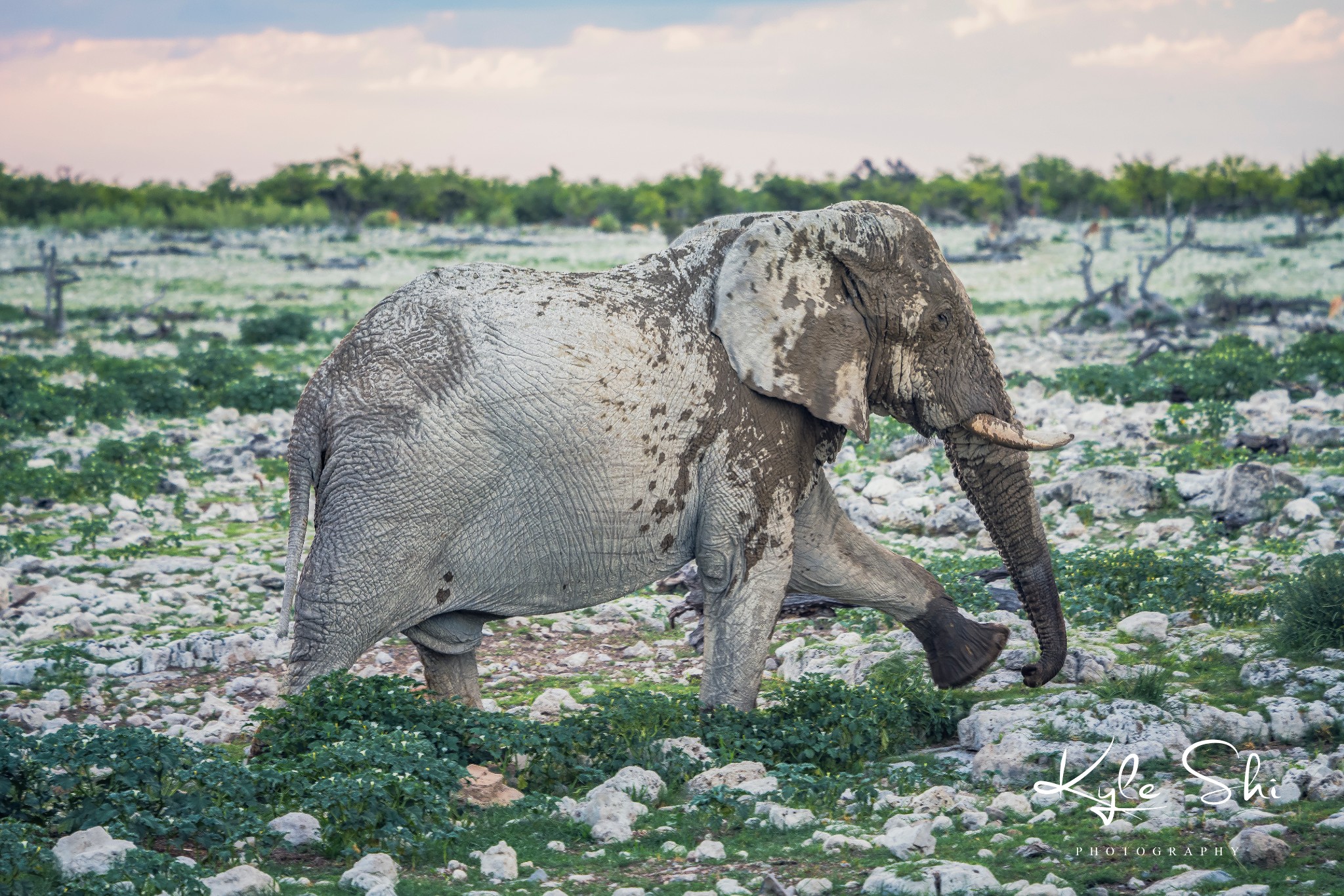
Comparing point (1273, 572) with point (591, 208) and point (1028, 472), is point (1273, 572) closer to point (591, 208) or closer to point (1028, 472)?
point (1028, 472)

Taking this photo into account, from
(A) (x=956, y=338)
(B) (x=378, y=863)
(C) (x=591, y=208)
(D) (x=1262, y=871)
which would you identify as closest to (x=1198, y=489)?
(A) (x=956, y=338)

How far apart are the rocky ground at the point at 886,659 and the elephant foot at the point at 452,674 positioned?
1.65 feet

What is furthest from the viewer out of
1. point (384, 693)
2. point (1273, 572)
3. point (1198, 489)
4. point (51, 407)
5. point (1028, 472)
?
point (51, 407)

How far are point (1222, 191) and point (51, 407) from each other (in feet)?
157

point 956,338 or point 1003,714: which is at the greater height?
point 956,338

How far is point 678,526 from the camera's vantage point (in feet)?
20.0

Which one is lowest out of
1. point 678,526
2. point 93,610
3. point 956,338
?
point 93,610

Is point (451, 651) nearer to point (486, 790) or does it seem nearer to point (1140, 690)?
point (486, 790)

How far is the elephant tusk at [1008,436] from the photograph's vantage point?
6.43 meters

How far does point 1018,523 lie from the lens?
6641mm

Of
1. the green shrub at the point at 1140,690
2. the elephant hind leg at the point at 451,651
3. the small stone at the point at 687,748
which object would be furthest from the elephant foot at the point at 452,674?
the green shrub at the point at 1140,690

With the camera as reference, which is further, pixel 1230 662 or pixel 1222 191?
pixel 1222 191

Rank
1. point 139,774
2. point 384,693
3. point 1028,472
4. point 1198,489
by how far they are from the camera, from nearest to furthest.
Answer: point 139,774
point 384,693
point 1028,472
point 1198,489

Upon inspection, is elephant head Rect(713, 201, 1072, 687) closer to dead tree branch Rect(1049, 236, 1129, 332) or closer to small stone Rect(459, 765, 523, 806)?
small stone Rect(459, 765, 523, 806)
